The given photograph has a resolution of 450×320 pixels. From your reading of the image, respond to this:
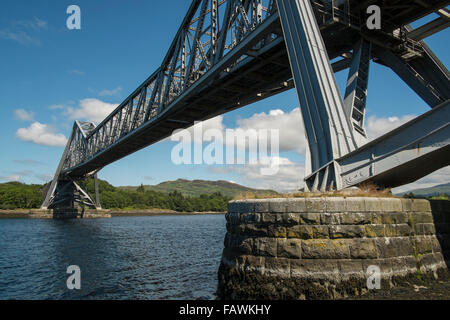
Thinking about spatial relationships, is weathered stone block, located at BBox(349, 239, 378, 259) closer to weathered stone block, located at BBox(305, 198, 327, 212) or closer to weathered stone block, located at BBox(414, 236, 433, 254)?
weathered stone block, located at BBox(305, 198, 327, 212)

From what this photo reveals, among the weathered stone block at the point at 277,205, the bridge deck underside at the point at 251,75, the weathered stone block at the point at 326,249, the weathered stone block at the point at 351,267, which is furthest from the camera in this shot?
the bridge deck underside at the point at 251,75

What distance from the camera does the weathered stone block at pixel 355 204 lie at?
8438 millimetres

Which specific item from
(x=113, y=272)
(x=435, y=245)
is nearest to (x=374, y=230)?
(x=435, y=245)

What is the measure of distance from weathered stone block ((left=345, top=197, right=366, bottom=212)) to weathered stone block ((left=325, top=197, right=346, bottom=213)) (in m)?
0.11

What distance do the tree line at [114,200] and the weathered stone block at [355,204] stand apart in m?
104

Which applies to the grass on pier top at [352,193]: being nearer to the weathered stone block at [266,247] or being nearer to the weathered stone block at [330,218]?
the weathered stone block at [330,218]

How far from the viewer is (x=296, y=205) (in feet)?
28.3

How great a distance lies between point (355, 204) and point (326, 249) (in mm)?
1468

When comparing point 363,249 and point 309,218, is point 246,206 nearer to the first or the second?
point 309,218

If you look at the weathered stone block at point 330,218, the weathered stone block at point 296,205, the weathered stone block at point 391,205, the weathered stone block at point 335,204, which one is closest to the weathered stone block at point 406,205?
the weathered stone block at point 391,205

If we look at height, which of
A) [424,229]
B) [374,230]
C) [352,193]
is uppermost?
[352,193]

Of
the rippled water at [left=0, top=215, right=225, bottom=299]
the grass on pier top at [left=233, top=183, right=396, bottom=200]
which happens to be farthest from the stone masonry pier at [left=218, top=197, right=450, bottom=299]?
the rippled water at [left=0, top=215, right=225, bottom=299]

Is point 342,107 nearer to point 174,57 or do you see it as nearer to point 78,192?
point 174,57

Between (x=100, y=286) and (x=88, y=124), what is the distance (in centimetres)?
7962
